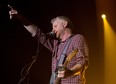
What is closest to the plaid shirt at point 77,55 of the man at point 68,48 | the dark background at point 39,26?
the man at point 68,48

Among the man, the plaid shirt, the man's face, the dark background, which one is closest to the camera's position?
the man

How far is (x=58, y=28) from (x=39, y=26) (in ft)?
8.57

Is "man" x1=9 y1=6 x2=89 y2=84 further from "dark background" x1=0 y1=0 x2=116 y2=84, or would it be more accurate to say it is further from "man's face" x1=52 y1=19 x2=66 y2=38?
"dark background" x1=0 y1=0 x2=116 y2=84

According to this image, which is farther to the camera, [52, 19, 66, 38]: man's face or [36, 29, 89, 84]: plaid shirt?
[52, 19, 66, 38]: man's face

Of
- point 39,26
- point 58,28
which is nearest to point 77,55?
point 58,28

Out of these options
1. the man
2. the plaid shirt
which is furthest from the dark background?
the plaid shirt

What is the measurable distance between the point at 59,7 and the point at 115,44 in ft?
7.12

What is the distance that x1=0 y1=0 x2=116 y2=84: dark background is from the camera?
5.38 m

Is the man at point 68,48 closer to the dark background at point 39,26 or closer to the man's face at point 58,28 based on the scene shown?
the man's face at point 58,28

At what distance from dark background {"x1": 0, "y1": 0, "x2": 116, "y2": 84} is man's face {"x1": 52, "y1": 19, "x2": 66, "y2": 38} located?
1.55m

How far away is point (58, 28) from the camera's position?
10.6ft

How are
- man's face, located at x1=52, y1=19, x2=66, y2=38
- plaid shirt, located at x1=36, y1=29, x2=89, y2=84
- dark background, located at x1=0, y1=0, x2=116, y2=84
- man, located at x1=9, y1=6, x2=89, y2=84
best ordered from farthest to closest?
dark background, located at x1=0, y1=0, x2=116, y2=84 < man's face, located at x1=52, y1=19, x2=66, y2=38 < plaid shirt, located at x1=36, y1=29, x2=89, y2=84 < man, located at x1=9, y1=6, x2=89, y2=84

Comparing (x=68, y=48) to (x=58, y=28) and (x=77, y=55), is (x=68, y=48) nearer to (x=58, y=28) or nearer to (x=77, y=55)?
(x=77, y=55)

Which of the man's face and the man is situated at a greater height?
the man's face
